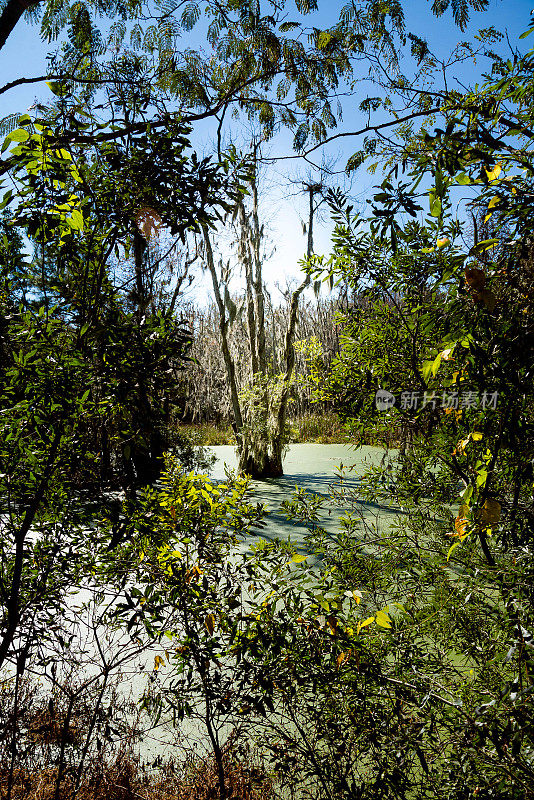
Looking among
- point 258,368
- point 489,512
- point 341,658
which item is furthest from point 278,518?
point 489,512

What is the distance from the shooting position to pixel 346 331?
5.47ft

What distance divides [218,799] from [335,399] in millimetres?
1304

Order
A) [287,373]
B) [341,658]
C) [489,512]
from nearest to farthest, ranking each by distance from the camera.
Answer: [489,512]
[341,658]
[287,373]

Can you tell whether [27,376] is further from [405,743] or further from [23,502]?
[405,743]

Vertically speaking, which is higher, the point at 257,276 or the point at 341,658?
the point at 257,276

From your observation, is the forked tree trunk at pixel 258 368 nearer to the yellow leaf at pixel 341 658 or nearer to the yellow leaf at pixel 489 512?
the yellow leaf at pixel 341 658

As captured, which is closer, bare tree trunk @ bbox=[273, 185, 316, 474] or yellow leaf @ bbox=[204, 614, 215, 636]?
yellow leaf @ bbox=[204, 614, 215, 636]
